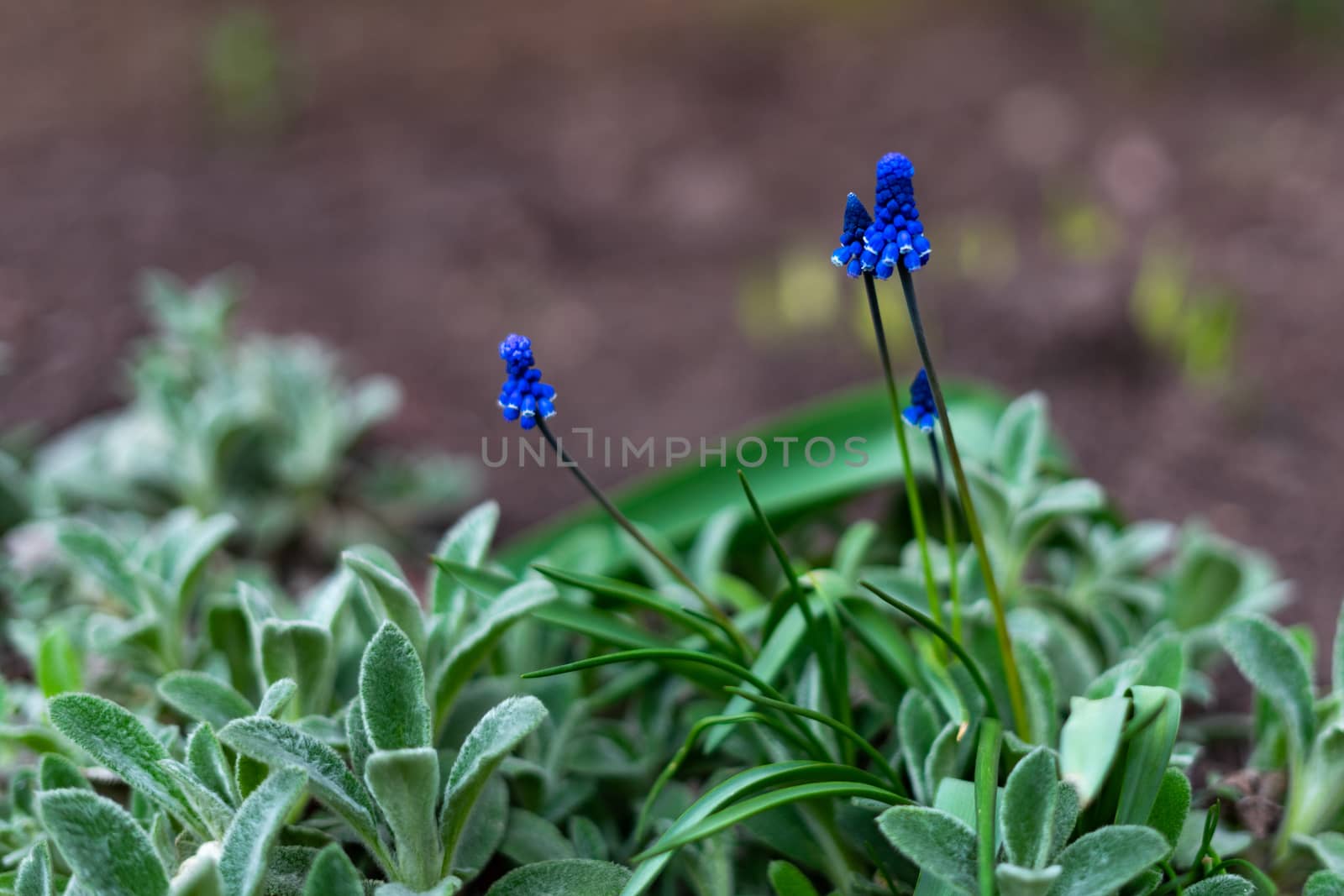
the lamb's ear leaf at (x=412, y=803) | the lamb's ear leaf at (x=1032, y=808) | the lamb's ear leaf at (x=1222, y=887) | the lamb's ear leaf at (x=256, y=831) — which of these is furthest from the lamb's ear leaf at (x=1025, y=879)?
the lamb's ear leaf at (x=256, y=831)

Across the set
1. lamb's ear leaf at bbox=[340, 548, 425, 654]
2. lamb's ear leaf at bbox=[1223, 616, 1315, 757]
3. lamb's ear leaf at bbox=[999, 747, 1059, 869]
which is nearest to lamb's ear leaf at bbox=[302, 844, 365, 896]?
lamb's ear leaf at bbox=[340, 548, 425, 654]

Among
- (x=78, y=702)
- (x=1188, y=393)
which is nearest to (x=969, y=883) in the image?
(x=78, y=702)

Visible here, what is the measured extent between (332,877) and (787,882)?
480mm

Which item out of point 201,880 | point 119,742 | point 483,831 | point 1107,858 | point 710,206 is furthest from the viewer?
point 710,206

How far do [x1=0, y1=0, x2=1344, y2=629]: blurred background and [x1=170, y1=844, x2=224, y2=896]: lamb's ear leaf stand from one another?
67.8 inches

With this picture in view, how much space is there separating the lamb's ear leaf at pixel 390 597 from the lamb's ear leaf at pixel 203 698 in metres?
0.19

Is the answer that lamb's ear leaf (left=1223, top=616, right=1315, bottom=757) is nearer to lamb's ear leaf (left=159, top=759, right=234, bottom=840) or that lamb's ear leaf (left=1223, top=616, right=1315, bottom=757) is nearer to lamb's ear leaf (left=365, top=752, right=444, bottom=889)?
lamb's ear leaf (left=365, top=752, right=444, bottom=889)

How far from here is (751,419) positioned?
3074mm

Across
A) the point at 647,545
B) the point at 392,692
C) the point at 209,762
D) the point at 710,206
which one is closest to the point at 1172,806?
the point at 647,545

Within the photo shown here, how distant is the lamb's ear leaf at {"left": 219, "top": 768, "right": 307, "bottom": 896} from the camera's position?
1.06m

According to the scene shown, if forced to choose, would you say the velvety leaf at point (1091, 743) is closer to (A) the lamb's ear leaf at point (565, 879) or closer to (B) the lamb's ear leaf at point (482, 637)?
(A) the lamb's ear leaf at point (565, 879)

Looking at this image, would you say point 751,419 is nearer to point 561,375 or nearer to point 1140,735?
point 561,375

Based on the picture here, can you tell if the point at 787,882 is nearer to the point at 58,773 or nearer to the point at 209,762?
the point at 209,762

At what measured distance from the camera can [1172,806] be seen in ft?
3.97
